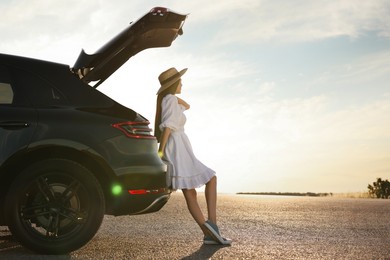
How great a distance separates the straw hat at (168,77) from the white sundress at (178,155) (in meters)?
0.13

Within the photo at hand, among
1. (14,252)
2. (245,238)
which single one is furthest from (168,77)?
(14,252)

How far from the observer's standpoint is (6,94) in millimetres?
6145

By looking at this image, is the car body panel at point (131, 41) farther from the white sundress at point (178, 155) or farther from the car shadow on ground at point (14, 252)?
the car shadow on ground at point (14, 252)

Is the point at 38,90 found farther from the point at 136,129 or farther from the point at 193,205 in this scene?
the point at 193,205

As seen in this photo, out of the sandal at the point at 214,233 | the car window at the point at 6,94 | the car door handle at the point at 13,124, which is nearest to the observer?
the car door handle at the point at 13,124

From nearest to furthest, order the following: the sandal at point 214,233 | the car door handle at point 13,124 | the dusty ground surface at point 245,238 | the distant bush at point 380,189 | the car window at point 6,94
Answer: the car door handle at point 13,124 → the car window at point 6,94 → the dusty ground surface at point 245,238 → the sandal at point 214,233 → the distant bush at point 380,189

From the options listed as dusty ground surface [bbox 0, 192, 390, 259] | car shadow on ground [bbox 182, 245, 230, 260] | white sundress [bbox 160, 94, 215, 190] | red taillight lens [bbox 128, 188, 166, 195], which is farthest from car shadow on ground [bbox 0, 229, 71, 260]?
white sundress [bbox 160, 94, 215, 190]

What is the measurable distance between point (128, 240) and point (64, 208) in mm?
1532

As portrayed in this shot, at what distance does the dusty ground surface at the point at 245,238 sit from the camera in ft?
21.1

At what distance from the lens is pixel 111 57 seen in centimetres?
670

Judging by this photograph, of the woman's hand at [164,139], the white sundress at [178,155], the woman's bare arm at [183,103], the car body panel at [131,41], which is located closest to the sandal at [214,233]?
the white sundress at [178,155]

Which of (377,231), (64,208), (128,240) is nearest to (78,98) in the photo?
(64,208)

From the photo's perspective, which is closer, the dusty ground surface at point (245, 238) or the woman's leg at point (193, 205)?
the dusty ground surface at point (245, 238)

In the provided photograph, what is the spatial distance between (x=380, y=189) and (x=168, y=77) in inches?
708
